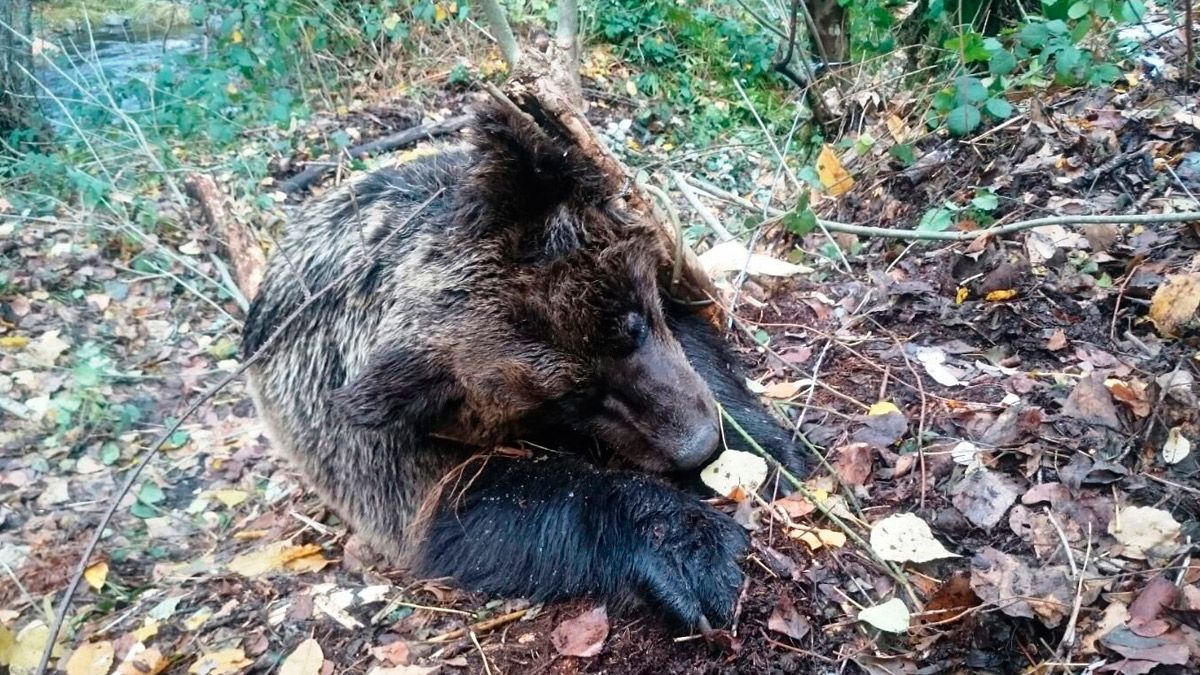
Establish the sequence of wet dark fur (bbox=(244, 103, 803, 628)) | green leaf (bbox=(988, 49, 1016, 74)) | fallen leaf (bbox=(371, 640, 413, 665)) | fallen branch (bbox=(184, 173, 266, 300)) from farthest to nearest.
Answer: fallen branch (bbox=(184, 173, 266, 300))
green leaf (bbox=(988, 49, 1016, 74))
wet dark fur (bbox=(244, 103, 803, 628))
fallen leaf (bbox=(371, 640, 413, 665))

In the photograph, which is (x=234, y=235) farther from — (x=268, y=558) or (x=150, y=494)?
(x=268, y=558)

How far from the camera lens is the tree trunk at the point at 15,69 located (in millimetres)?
7730

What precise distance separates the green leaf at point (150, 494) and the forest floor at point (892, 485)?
0.02 meters

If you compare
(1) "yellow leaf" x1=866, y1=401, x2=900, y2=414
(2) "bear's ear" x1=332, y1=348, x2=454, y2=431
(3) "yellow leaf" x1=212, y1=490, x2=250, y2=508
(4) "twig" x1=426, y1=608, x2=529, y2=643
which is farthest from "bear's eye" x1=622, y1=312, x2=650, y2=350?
(3) "yellow leaf" x1=212, y1=490, x2=250, y2=508

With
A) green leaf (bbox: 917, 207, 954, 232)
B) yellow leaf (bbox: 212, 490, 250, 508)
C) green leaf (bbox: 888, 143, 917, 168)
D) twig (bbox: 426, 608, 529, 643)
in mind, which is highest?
green leaf (bbox: 888, 143, 917, 168)

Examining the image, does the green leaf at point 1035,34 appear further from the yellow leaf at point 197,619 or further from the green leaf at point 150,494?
the green leaf at point 150,494

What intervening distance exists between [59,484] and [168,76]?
4.97 metres

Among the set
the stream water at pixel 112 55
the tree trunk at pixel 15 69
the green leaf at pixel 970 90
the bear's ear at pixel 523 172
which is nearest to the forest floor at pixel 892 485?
the green leaf at pixel 970 90

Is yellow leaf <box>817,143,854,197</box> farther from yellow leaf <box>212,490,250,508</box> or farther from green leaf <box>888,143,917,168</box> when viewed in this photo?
yellow leaf <box>212,490,250,508</box>

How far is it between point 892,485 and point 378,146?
6809 millimetres

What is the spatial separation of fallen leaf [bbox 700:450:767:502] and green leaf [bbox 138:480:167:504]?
3.25 meters

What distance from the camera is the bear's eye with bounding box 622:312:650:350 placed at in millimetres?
3023

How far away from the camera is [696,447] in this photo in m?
2.99

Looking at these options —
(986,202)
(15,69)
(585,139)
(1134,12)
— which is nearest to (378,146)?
(15,69)
